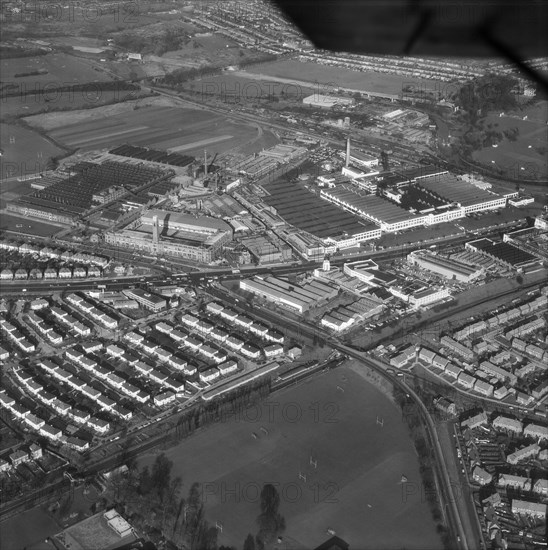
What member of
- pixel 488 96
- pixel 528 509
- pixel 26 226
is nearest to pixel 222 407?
pixel 528 509

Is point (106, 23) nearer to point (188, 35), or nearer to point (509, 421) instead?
point (188, 35)

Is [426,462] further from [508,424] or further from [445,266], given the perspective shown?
[445,266]

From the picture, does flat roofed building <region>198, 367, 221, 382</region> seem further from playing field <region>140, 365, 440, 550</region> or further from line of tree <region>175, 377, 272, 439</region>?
playing field <region>140, 365, 440, 550</region>

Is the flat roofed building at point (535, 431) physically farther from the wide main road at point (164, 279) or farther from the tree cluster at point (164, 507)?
the wide main road at point (164, 279)

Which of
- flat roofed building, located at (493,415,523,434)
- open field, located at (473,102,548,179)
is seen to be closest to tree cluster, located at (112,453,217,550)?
flat roofed building, located at (493,415,523,434)

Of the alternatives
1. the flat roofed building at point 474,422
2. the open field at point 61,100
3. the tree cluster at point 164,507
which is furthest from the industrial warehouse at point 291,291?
the open field at point 61,100

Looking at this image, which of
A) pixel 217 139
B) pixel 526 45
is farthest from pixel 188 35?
pixel 526 45

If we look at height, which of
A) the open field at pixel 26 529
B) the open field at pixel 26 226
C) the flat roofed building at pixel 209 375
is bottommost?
the open field at pixel 26 226
